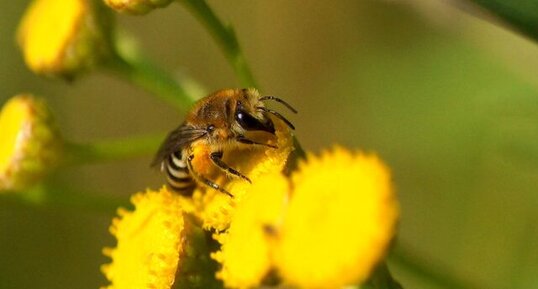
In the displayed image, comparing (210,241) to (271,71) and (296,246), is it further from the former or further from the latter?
(271,71)

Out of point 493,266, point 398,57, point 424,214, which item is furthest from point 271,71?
point 493,266

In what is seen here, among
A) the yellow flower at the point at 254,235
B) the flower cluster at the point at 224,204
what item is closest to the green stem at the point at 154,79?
the flower cluster at the point at 224,204

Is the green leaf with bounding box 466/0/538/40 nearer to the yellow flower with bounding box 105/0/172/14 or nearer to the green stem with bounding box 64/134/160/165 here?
the yellow flower with bounding box 105/0/172/14

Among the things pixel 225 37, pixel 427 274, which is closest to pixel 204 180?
pixel 225 37

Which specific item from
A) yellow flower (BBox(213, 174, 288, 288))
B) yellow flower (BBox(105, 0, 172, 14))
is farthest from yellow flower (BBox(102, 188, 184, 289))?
yellow flower (BBox(105, 0, 172, 14))

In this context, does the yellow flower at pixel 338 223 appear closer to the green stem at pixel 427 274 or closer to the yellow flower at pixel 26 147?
the green stem at pixel 427 274

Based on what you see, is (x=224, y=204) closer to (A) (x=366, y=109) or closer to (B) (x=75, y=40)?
(B) (x=75, y=40)
